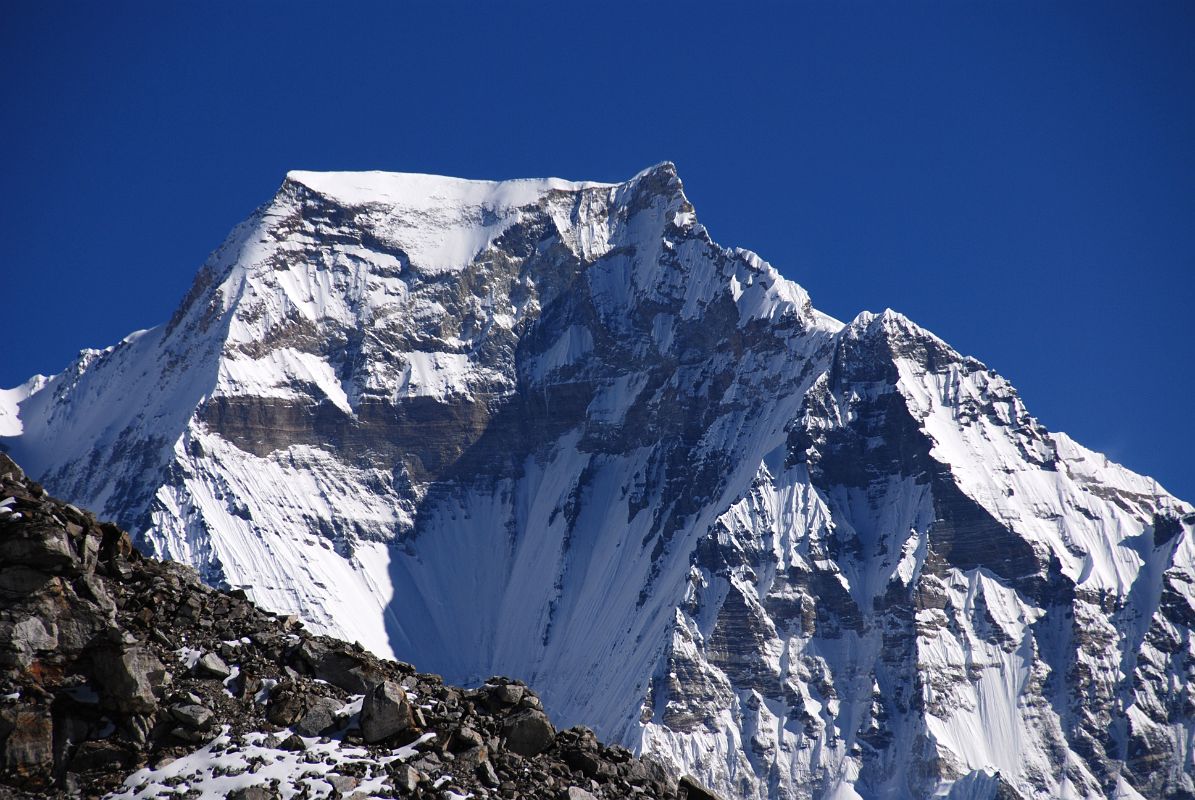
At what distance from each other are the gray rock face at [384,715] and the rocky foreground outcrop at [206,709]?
0.04 meters

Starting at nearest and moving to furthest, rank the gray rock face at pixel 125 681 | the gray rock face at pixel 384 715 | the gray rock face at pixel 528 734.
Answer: the gray rock face at pixel 125 681 < the gray rock face at pixel 384 715 < the gray rock face at pixel 528 734

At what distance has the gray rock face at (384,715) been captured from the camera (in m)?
54.2

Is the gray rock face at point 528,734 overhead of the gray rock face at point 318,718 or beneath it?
overhead

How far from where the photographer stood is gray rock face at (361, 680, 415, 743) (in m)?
54.2

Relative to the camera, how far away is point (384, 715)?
5444cm

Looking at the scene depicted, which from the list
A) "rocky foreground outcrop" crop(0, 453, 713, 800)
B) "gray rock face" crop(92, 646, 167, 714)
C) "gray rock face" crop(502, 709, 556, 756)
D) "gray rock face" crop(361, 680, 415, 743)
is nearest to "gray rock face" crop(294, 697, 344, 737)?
"rocky foreground outcrop" crop(0, 453, 713, 800)

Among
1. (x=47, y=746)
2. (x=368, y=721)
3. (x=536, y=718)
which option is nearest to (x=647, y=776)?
(x=536, y=718)

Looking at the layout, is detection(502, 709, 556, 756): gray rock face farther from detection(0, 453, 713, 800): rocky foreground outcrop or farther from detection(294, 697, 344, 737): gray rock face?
detection(294, 697, 344, 737): gray rock face

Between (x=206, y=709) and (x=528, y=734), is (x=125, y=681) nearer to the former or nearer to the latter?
(x=206, y=709)

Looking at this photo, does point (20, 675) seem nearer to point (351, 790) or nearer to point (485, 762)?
point (351, 790)

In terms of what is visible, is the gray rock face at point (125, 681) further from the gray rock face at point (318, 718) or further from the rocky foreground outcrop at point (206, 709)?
the gray rock face at point (318, 718)

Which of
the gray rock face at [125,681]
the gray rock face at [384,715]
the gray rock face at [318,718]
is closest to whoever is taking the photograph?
the gray rock face at [125,681]

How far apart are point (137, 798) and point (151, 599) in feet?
27.6

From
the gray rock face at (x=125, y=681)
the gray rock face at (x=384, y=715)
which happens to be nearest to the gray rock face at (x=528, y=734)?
the gray rock face at (x=384, y=715)
